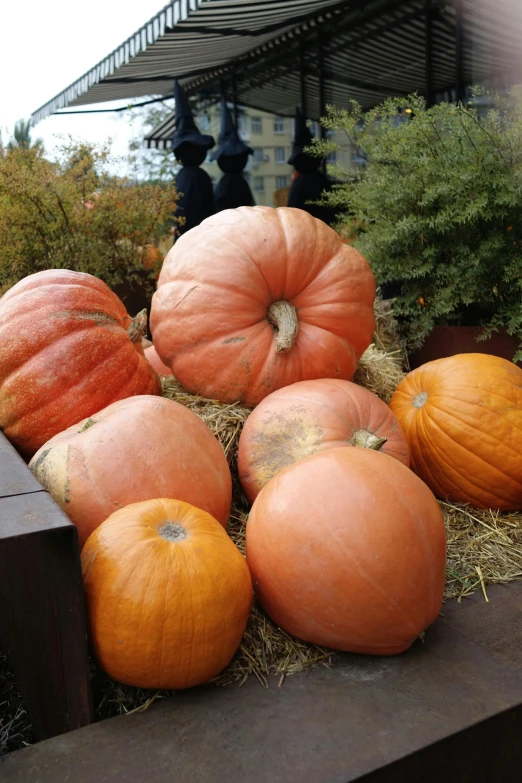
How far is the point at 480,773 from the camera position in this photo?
1.29 metres

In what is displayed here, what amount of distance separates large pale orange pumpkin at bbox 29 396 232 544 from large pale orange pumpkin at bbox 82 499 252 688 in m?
0.25

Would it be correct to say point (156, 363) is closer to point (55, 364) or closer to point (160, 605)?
point (55, 364)

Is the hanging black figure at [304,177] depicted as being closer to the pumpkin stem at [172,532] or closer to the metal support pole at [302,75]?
the metal support pole at [302,75]

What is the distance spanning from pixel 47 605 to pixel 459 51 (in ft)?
17.9

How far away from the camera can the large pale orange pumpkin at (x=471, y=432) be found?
2.19 meters

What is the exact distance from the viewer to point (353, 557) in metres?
1.45

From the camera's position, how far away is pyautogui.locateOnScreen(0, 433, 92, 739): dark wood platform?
4.08ft

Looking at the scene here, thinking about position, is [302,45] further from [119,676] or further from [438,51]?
[119,676]

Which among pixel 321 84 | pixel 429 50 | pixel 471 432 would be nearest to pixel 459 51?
pixel 429 50

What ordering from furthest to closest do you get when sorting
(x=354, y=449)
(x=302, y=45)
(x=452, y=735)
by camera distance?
(x=302, y=45), (x=354, y=449), (x=452, y=735)

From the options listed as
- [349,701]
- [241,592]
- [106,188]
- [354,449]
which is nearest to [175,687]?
[241,592]

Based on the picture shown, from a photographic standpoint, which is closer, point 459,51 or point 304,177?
point 459,51

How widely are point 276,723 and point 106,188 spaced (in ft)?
10.4

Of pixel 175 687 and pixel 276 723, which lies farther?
pixel 175 687
